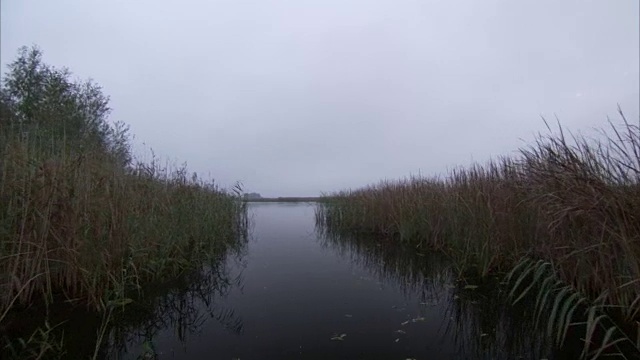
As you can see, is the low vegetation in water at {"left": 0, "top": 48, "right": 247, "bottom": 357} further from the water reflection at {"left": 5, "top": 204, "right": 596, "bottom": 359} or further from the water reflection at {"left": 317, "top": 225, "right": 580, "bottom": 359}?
the water reflection at {"left": 317, "top": 225, "right": 580, "bottom": 359}

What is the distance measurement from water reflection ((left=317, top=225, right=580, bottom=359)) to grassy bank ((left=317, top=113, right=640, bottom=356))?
20 cm

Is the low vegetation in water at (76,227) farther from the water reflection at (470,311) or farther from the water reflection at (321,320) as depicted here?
the water reflection at (470,311)

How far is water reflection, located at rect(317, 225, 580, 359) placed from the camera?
2.86 metres

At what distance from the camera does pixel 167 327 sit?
3396 millimetres

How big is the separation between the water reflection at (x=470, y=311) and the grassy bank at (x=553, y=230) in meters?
0.20

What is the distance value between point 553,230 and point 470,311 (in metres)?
1.24

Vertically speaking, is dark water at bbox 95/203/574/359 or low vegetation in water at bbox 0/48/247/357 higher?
low vegetation in water at bbox 0/48/247/357

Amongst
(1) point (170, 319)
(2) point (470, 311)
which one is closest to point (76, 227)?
(1) point (170, 319)

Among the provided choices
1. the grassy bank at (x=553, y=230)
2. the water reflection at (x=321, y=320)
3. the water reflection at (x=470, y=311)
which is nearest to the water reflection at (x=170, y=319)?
the water reflection at (x=321, y=320)

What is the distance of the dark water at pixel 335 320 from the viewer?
2.91 metres

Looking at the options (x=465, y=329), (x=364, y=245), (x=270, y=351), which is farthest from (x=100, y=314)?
(x=364, y=245)

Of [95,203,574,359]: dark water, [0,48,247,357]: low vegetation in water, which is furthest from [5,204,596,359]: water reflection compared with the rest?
[0,48,247,357]: low vegetation in water

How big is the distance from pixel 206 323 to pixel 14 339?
1.55 metres

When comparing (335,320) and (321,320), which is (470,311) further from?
(321,320)
